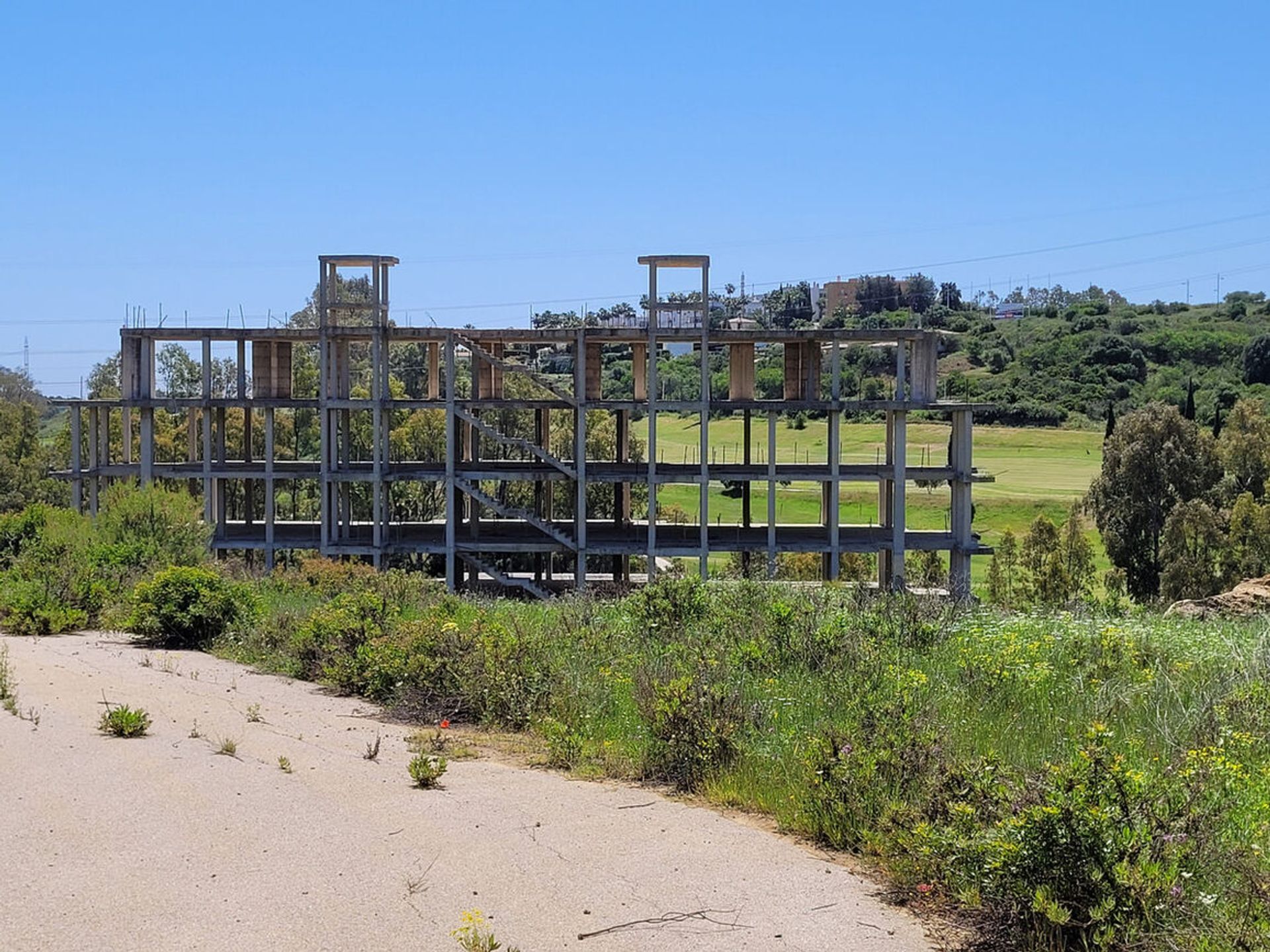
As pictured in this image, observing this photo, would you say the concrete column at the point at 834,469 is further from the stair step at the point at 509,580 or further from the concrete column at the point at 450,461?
the concrete column at the point at 450,461

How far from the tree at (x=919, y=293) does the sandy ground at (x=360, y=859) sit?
459 ft

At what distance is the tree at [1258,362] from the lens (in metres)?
96.1

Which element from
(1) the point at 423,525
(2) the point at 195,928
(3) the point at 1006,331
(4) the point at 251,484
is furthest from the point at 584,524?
(3) the point at 1006,331

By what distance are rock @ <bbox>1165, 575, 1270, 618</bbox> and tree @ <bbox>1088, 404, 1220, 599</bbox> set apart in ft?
111

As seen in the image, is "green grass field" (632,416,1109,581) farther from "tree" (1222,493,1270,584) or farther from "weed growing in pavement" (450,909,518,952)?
"weed growing in pavement" (450,909,518,952)

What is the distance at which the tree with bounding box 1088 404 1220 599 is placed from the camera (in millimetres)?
51562

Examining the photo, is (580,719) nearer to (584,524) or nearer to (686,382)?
(584,524)

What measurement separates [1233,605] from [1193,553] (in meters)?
33.3

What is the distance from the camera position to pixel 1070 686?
10320mm

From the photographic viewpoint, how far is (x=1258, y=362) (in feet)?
317

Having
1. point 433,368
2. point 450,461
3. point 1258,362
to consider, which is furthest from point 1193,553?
point 1258,362

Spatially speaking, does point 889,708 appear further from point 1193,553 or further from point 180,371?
point 180,371

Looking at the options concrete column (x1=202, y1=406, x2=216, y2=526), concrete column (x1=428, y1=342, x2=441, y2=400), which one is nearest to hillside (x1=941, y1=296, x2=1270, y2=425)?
concrete column (x1=428, y1=342, x2=441, y2=400)

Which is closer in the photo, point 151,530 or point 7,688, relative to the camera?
point 7,688
